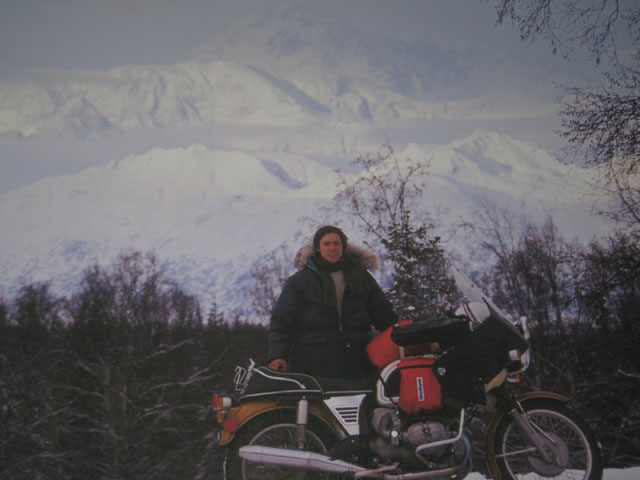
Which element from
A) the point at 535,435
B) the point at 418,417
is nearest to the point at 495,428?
the point at 535,435

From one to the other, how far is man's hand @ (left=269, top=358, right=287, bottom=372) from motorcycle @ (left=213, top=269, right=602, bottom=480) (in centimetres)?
33

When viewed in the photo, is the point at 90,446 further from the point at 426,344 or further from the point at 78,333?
the point at 426,344

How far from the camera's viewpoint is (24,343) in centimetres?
2519

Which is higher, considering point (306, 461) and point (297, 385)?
point (297, 385)

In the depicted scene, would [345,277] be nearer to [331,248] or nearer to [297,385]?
[331,248]

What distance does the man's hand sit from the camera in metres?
4.20

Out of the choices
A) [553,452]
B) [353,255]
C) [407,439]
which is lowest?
[553,452]

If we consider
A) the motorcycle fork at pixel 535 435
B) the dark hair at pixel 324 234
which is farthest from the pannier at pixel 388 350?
the dark hair at pixel 324 234

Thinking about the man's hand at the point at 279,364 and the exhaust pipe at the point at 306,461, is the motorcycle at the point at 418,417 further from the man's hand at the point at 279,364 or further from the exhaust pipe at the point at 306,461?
the man's hand at the point at 279,364

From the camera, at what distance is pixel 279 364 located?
422 cm

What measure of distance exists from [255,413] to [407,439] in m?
0.95

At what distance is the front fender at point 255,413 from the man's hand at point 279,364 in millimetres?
383

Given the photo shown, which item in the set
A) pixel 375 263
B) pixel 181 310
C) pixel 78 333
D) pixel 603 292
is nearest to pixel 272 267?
pixel 181 310

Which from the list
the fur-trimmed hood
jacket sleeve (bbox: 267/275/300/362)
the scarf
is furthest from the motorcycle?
the fur-trimmed hood
